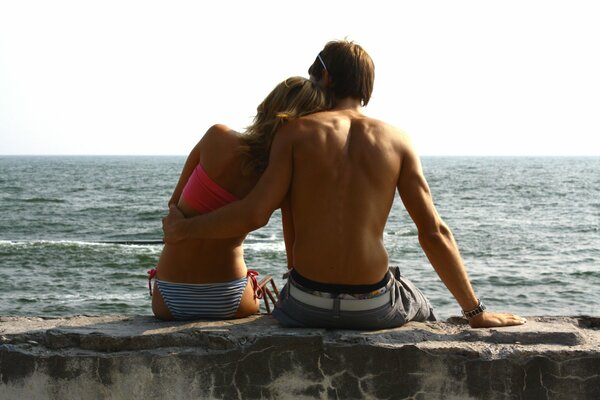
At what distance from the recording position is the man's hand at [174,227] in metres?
3.39

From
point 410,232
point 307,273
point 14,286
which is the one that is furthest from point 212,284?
point 410,232

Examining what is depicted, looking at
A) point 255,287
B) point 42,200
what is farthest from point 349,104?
point 42,200

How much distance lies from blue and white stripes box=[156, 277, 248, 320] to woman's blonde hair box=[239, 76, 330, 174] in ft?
1.89

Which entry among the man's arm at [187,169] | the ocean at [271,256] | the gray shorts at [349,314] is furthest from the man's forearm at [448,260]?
the ocean at [271,256]

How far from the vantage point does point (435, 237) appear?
3.17 m

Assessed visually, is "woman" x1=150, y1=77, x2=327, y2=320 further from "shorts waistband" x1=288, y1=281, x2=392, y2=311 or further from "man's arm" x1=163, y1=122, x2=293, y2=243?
"shorts waistband" x1=288, y1=281, x2=392, y2=311

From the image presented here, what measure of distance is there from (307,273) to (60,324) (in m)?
1.10

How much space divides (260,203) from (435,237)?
0.72m

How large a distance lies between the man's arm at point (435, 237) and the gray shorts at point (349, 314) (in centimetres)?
22

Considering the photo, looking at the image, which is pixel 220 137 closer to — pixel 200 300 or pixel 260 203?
pixel 260 203

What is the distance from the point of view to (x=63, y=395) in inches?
121

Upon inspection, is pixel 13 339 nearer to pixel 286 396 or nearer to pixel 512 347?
pixel 286 396

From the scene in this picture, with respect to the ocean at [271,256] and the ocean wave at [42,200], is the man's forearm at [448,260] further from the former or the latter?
Answer: the ocean wave at [42,200]

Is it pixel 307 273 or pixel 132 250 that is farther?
pixel 132 250
